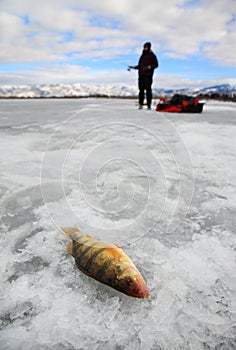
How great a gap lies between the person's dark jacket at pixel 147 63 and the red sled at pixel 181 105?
1153mm

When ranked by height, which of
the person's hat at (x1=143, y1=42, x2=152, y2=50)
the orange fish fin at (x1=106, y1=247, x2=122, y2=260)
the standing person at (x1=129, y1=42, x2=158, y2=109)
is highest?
the person's hat at (x1=143, y1=42, x2=152, y2=50)

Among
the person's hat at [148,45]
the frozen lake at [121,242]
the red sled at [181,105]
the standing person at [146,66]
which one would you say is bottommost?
the frozen lake at [121,242]

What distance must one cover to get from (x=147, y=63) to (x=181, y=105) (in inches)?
72.0

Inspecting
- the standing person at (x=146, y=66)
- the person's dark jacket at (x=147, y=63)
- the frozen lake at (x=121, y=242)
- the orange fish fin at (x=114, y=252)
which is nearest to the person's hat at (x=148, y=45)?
the standing person at (x=146, y=66)

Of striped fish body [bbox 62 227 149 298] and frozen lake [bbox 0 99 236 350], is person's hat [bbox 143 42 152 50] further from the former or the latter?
striped fish body [bbox 62 227 149 298]

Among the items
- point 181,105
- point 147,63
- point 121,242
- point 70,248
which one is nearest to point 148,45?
point 147,63

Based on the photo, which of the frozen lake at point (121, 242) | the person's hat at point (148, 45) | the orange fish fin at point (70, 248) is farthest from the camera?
the person's hat at point (148, 45)

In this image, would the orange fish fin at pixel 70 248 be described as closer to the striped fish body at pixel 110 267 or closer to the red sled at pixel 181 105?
the striped fish body at pixel 110 267

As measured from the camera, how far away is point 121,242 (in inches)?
69.5

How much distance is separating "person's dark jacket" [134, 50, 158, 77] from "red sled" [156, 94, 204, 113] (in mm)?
1153

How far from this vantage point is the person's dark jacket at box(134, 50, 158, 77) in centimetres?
794

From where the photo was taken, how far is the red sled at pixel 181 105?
307 inches

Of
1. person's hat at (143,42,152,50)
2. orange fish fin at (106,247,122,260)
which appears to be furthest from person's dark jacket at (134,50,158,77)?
orange fish fin at (106,247,122,260)

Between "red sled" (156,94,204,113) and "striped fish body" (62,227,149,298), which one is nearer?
"striped fish body" (62,227,149,298)
